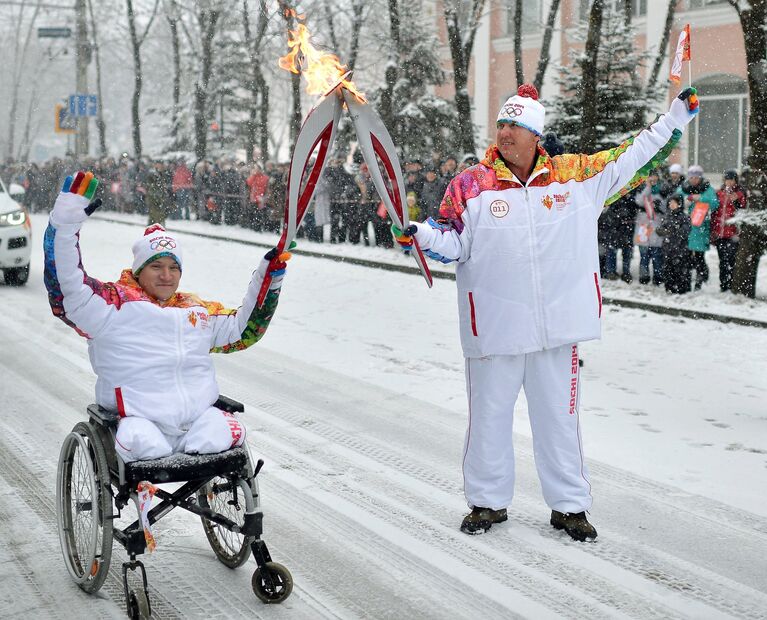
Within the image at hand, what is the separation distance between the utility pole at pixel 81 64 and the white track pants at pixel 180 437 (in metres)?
30.1

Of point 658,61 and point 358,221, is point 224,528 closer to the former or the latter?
point 358,221

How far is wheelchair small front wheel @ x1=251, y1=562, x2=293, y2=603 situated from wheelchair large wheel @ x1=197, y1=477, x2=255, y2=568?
6.7 inches

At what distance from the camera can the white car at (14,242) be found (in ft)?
47.9

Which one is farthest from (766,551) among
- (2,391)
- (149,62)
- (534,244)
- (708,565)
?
(149,62)

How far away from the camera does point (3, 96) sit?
69.8m

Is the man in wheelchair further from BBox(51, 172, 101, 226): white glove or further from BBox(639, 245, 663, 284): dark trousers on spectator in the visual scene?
BBox(639, 245, 663, 284): dark trousers on spectator

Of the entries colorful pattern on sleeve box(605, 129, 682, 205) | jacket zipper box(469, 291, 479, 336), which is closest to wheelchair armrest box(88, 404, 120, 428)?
jacket zipper box(469, 291, 479, 336)

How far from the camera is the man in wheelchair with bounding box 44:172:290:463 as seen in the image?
14.3ft

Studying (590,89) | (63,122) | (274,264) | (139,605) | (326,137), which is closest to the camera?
(139,605)

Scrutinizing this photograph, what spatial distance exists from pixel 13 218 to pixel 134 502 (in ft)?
36.3

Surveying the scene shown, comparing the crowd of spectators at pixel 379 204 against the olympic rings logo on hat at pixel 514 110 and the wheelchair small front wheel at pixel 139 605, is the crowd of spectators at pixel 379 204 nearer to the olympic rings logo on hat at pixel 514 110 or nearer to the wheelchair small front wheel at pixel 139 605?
the olympic rings logo on hat at pixel 514 110

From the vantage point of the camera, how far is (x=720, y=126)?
1008 inches

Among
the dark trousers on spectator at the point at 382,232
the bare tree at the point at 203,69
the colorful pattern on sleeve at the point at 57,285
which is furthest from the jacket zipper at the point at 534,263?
the bare tree at the point at 203,69

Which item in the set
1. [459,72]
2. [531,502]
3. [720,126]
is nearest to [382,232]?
[459,72]
